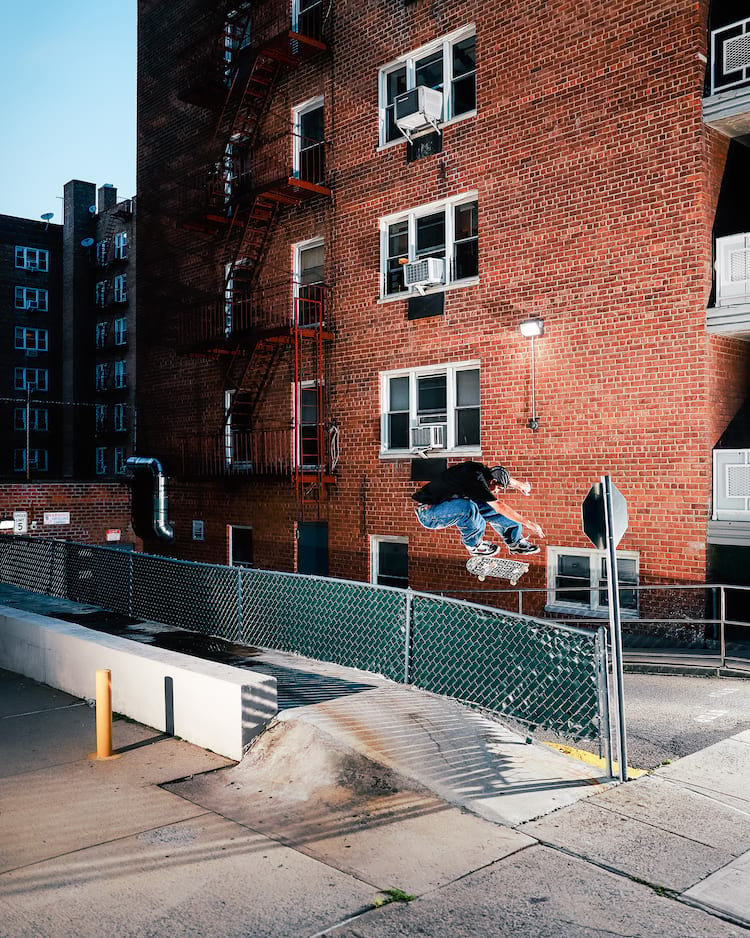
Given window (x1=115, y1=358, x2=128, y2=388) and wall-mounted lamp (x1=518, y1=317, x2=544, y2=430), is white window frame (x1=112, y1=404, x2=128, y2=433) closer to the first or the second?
window (x1=115, y1=358, x2=128, y2=388)

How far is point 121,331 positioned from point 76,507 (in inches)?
1046

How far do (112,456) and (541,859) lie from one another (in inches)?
1765

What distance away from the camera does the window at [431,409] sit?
16.5 m

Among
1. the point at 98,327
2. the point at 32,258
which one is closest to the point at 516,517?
the point at 98,327

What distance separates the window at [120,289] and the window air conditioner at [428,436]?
114 feet

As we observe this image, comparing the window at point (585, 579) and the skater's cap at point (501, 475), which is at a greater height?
the skater's cap at point (501, 475)

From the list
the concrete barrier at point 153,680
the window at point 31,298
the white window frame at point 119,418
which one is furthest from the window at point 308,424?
the window at point 31,298

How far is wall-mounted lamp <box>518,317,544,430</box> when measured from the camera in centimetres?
1477

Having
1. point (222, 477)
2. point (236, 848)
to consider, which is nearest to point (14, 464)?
point (222, 477)

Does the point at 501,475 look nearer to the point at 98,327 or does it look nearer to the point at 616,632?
the point at 616,632

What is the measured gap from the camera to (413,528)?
1697 cm

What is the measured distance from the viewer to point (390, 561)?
58.2 feet

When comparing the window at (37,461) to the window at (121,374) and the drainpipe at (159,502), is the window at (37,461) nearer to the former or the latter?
the window at (121,374)

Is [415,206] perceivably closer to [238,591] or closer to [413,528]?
[413,528]
